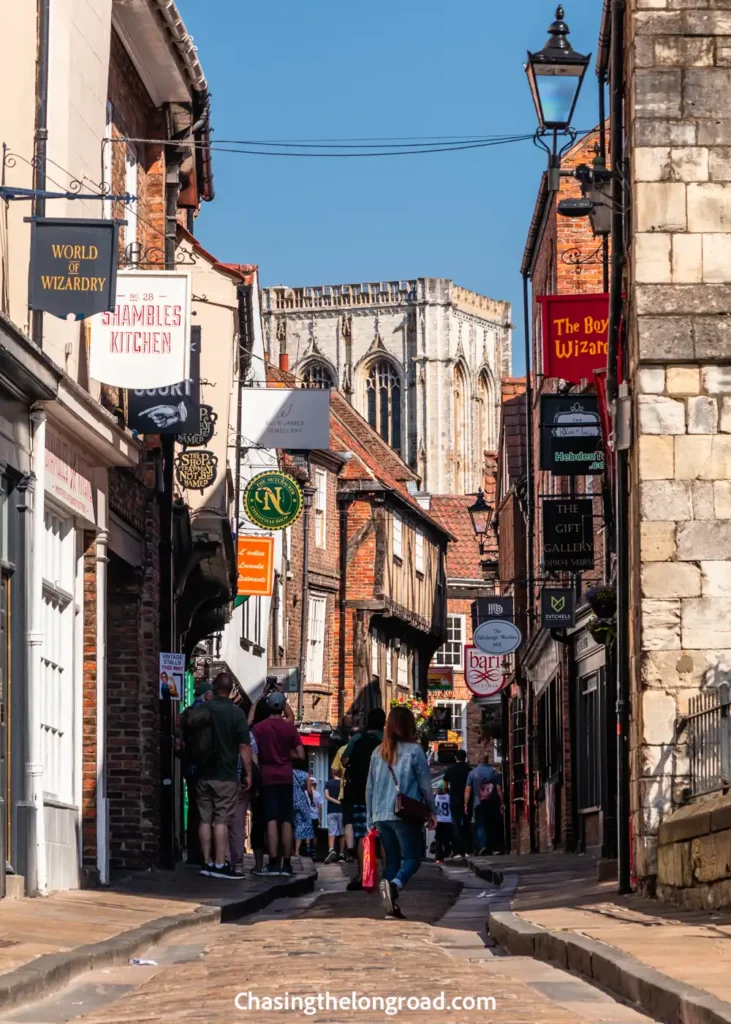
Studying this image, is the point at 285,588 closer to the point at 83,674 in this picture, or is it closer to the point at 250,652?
the point at 250,652

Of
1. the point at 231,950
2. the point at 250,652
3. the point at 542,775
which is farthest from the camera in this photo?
the point at 250,652

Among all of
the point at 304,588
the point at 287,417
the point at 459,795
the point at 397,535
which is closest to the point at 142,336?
the point at 287,417

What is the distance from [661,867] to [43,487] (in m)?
5.08

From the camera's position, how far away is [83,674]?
15805mm

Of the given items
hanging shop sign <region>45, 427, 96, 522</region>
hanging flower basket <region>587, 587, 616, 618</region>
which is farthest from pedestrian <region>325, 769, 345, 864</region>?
hanging shop sign <region>45, 427, 96, 522</region>

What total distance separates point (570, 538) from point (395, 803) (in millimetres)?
12354

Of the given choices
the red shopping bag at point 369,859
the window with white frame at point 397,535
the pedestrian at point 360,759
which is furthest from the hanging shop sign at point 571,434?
the window with white frame at point 397,535

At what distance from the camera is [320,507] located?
165ft

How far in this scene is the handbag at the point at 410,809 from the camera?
12.7m

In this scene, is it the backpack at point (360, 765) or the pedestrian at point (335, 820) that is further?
the pedestrian at point (335, 820)

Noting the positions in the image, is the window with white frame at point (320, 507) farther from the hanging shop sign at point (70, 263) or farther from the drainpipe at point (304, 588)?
the hanging shop sign at point (70, 263)

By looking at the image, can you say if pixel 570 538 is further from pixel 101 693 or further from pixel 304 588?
pixel 304 588

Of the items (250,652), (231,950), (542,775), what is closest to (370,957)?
(231,950)

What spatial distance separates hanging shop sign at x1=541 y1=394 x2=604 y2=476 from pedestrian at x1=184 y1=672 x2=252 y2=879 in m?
6.35
